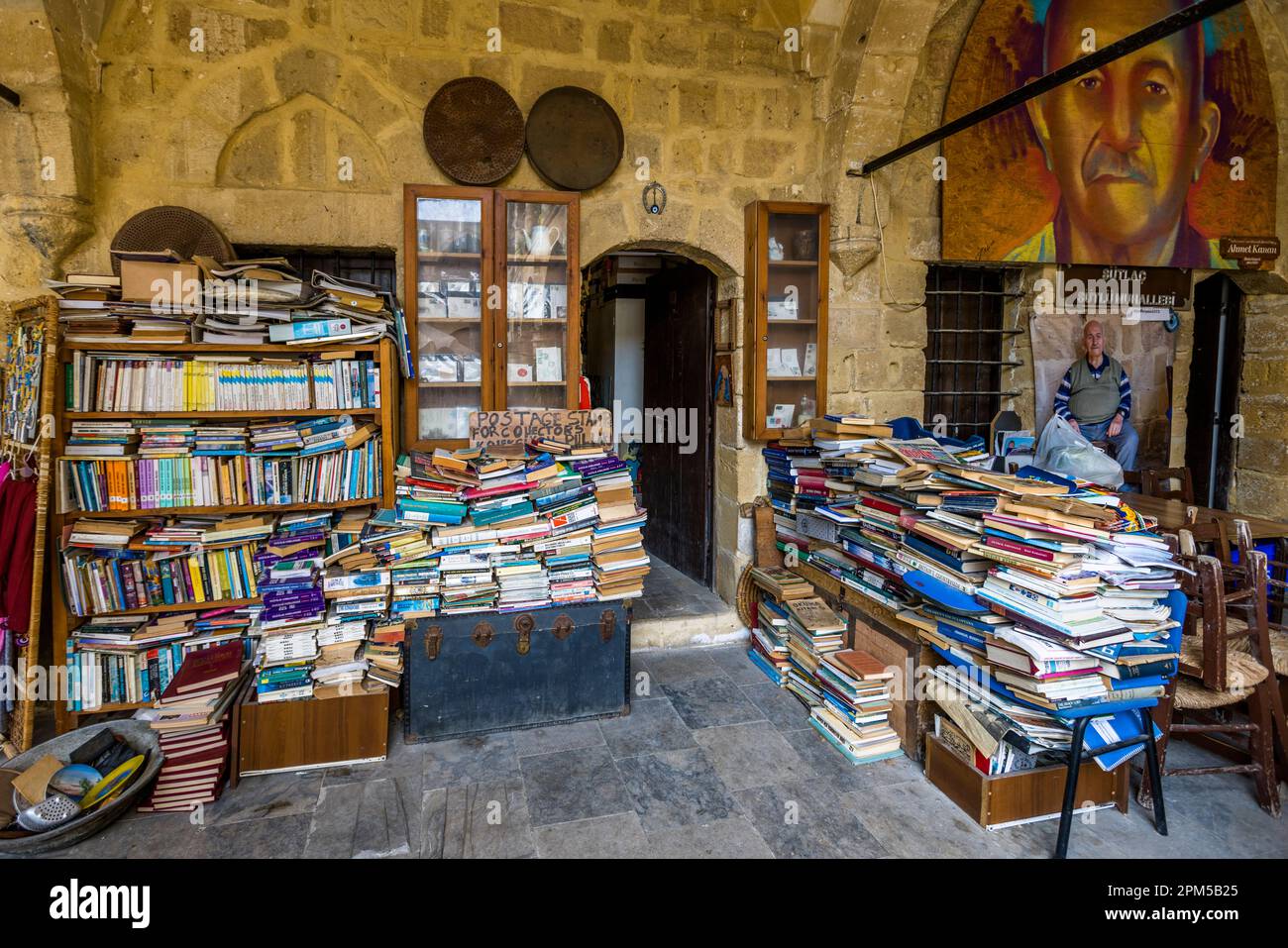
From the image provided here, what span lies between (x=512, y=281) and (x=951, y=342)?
3.16 metres

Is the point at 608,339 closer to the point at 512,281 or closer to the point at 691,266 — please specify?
the point at 691,266

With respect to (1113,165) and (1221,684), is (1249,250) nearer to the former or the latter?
(1113,165)

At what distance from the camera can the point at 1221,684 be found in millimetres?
2760

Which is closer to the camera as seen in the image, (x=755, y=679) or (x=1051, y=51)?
(x=755, y=679)

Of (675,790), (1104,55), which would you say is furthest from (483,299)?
(1104,55)

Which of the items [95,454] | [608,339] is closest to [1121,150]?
[608,339]

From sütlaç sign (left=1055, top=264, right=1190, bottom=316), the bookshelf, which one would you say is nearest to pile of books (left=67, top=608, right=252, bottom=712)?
the bookshelf

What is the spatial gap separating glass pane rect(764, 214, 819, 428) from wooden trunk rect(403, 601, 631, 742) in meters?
1.74

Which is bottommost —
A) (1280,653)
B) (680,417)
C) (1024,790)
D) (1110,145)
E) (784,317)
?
(1024,790)

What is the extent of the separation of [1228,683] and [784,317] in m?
2.80

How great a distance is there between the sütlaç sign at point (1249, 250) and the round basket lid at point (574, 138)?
15.0 feet

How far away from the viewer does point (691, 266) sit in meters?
5.17
